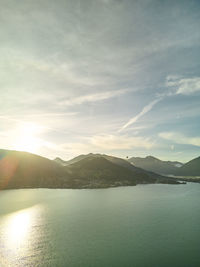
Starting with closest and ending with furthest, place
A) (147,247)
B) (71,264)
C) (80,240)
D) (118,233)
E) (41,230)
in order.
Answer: (71,264) → (147,247) → (80,240) → (118,233) → (41,230)

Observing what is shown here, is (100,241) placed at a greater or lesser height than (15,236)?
greater

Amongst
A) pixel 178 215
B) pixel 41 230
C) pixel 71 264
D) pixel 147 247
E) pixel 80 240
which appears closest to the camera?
pixel 71 264

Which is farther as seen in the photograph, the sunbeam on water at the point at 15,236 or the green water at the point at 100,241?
the sunbeam on water at the point at 15,236

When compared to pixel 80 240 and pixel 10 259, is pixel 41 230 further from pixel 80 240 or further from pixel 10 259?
pixel 10 259

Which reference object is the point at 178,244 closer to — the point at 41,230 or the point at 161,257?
the point at 161,257

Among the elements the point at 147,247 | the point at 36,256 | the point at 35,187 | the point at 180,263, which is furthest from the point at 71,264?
the point at 35,187

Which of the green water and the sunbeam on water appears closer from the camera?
the green water

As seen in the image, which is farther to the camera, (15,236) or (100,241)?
(15,236)

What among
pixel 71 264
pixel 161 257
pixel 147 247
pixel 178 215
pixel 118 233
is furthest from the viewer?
pixel 178 215

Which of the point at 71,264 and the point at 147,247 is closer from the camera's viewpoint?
the point at 71,264

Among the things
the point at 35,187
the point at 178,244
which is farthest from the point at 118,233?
the point at 35,187
